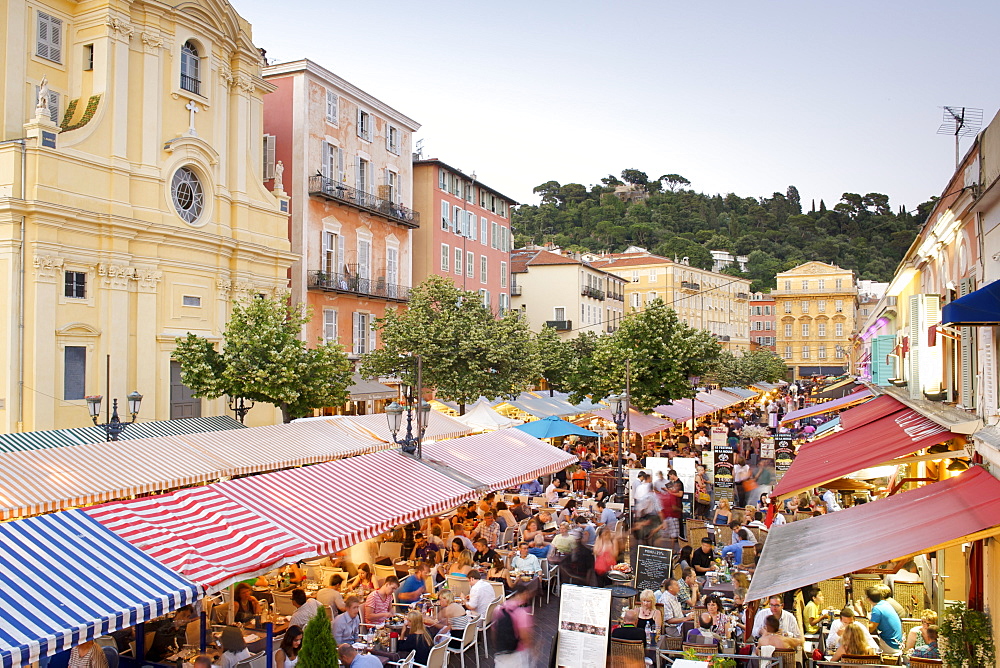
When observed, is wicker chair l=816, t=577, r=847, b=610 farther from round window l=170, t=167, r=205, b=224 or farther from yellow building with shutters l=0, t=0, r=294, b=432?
round window l=170, t=167, r=205, b=224

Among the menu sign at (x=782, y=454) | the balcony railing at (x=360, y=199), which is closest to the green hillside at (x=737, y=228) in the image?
the balcony railing at (x=360, y=199)

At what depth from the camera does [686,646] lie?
9.73m

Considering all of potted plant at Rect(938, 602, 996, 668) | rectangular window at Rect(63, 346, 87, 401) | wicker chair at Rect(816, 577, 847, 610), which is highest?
rectangular window at Rect(63, 346, 87, 401)

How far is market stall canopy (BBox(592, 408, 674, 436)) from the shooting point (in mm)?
25812

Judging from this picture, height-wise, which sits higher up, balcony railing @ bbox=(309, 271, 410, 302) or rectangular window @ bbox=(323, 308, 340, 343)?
balcony railing @ bbox=(309, 271, 410, 302)

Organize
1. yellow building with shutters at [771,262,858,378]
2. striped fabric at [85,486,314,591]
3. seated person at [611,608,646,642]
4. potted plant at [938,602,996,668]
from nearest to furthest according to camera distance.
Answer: potted plant at [938,602,996,668], striped fabric at [85,486,314,591], seated person at [611,608,646,642], yellow building with shutters at [771,262,858,378]

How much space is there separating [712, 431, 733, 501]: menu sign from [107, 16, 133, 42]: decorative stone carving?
21.8m

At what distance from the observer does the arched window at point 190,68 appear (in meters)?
26.9

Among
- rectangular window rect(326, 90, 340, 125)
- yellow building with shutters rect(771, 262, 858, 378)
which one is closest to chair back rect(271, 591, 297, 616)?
rectangular window rect(326, 90, 340, 125)

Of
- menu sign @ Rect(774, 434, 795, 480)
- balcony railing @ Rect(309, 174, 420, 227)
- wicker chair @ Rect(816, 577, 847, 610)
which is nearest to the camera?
wicker chair @ Rect(816, 577, 847, 610)

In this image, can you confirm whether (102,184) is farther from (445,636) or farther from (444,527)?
(445,636)

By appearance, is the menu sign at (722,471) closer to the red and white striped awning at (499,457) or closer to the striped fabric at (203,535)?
the red and white striped awning at (499,457)

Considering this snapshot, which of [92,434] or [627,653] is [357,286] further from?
[627,653]

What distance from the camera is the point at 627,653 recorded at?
9.48 m
